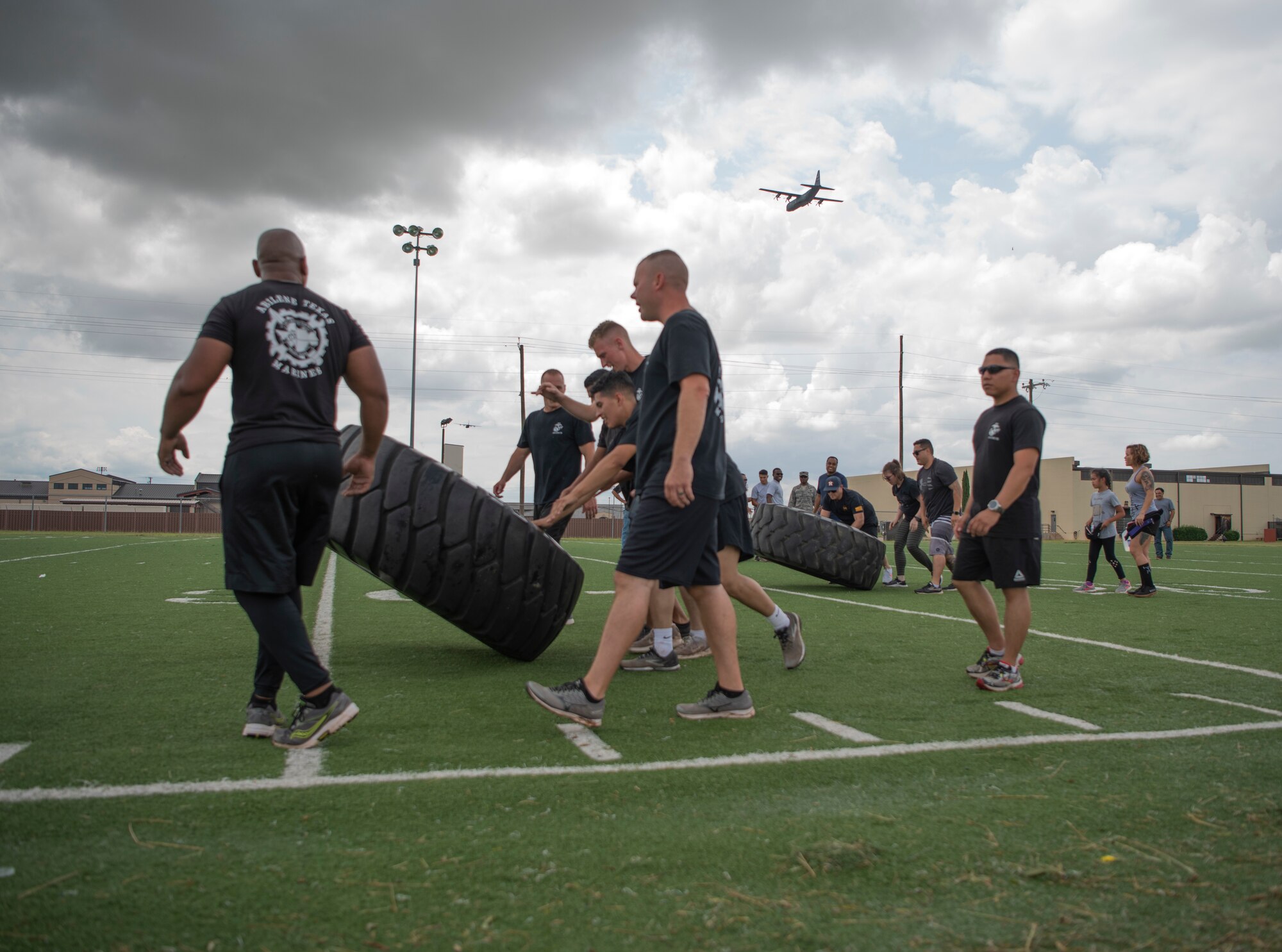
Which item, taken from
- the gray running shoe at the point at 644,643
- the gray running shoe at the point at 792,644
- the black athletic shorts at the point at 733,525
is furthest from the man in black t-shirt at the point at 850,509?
the black athletic shorts at the point at 733,525

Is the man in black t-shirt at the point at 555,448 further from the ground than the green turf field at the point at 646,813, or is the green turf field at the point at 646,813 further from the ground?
the man in black t-shirt at the point at 555,448

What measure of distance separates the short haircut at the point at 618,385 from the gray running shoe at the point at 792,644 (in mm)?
1472

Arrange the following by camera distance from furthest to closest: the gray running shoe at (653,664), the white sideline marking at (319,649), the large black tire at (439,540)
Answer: the gray running shoe at (653,664) → the large black tire at (439,540) → the white sideline marking at (319,649)

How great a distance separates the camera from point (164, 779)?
268cm

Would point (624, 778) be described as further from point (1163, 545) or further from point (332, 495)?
point (1163, 545)

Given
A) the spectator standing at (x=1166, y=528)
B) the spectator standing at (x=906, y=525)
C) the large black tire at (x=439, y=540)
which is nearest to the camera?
the large black tire at (x=439, y=540)

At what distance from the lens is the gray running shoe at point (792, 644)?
4.77 m

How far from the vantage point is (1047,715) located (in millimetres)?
3785

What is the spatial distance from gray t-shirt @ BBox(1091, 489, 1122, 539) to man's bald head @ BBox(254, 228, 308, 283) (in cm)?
1011

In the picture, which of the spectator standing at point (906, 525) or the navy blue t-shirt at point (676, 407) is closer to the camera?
the navy blue t-shirt at point (676, 407)

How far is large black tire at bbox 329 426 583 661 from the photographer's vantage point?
4227mm

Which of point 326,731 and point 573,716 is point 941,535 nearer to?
point 573,716

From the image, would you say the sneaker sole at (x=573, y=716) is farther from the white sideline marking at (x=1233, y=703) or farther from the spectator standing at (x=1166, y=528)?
the spectator standing at (x=1166, y=528)

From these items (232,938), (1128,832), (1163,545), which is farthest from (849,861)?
(1163,545)
